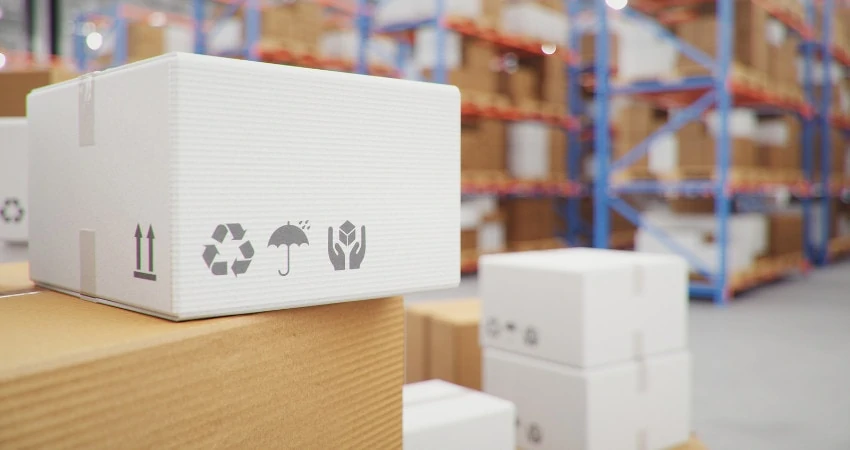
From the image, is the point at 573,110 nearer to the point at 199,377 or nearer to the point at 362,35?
the point at 362,35

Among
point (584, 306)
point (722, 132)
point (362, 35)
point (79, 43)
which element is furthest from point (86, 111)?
point (79, 43)

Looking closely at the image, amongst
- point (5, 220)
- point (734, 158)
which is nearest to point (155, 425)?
point (5, 220)

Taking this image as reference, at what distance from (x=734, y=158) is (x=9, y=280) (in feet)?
17.8

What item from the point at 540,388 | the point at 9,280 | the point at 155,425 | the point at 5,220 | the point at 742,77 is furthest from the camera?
the point at 742,77

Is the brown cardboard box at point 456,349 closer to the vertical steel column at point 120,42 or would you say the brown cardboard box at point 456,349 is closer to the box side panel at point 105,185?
the box side panel at point 105,185

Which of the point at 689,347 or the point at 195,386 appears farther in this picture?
the point at 689,347

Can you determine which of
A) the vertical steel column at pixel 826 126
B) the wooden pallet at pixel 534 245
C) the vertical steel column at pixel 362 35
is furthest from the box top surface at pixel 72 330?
the vertical steel column at pixel 826 126

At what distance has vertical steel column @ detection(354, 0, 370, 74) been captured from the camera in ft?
25.0

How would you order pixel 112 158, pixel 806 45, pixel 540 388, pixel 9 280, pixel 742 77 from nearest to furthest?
pixel 112 158
pixel 9 280
pixel 540 388
pixel 742 77
pixel 806 45

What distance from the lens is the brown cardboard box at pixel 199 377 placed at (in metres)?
0.82

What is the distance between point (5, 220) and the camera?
188 centimetres

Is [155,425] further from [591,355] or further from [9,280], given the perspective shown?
[591,355]

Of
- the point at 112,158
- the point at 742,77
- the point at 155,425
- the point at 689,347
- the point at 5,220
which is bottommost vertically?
the point at 689,347

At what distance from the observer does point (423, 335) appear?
8.53ft
